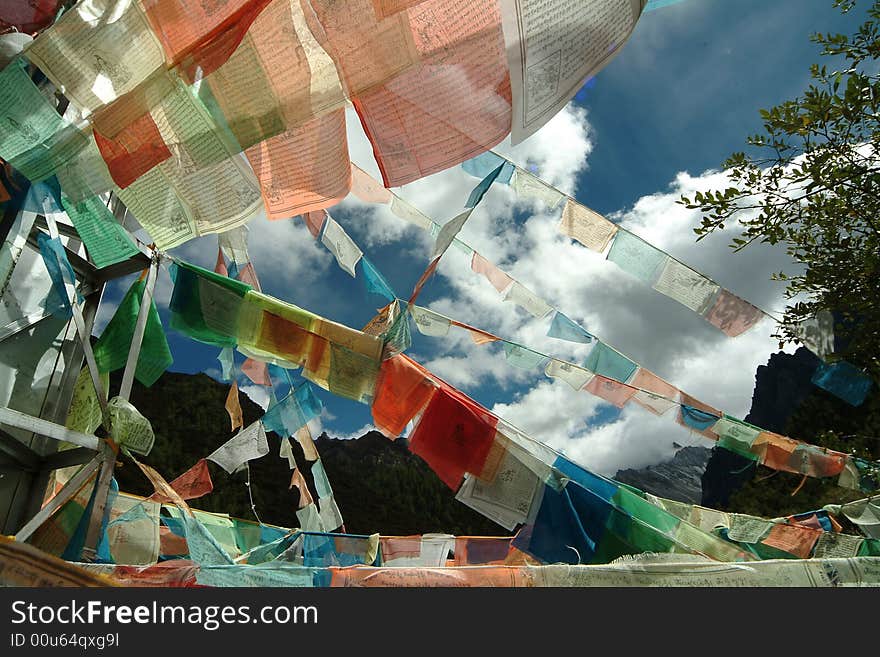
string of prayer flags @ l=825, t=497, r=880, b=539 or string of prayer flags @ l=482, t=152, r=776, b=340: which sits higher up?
string of prayer flags @ l=482, t=152, r=776, b=340

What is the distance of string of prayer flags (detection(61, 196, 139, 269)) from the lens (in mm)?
3008

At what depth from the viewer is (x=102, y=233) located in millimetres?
3098

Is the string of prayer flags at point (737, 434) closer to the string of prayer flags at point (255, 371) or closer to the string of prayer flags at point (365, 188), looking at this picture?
the string of prayer flags at point (365, 188)

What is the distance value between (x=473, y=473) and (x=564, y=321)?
381cm

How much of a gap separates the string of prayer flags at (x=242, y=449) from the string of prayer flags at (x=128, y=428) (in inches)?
45.2

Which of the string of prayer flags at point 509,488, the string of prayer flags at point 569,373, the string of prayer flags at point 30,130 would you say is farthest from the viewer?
the string of prayer flags at point 569,373

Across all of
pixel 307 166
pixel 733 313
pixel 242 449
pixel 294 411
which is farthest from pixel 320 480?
pixel 733 313

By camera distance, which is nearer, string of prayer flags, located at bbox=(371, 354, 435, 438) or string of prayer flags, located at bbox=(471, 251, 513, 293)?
string of prayer flags, located at bbox=(371, 354, 435, 438)

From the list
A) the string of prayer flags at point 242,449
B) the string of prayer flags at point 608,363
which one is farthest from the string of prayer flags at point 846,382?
the string of prayer flags at point 242,449

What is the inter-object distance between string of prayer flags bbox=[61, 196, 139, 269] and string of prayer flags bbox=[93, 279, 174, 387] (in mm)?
1523

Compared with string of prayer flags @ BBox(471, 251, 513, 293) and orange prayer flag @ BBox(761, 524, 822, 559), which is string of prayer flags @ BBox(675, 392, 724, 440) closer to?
orange prayer flag @ BBox(761, 524, 822, 559)

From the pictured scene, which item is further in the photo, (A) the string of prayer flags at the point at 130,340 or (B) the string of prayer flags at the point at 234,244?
(B) the string of prayer flags at the point at 234,244

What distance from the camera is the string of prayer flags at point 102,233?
3.01 m

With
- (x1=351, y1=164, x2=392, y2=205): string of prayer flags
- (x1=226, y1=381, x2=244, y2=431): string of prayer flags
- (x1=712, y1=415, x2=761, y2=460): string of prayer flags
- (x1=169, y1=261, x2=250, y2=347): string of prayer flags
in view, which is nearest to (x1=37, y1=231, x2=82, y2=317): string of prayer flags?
(x1=169, y1=261, x2=250, y2=347): string of prayer flags
